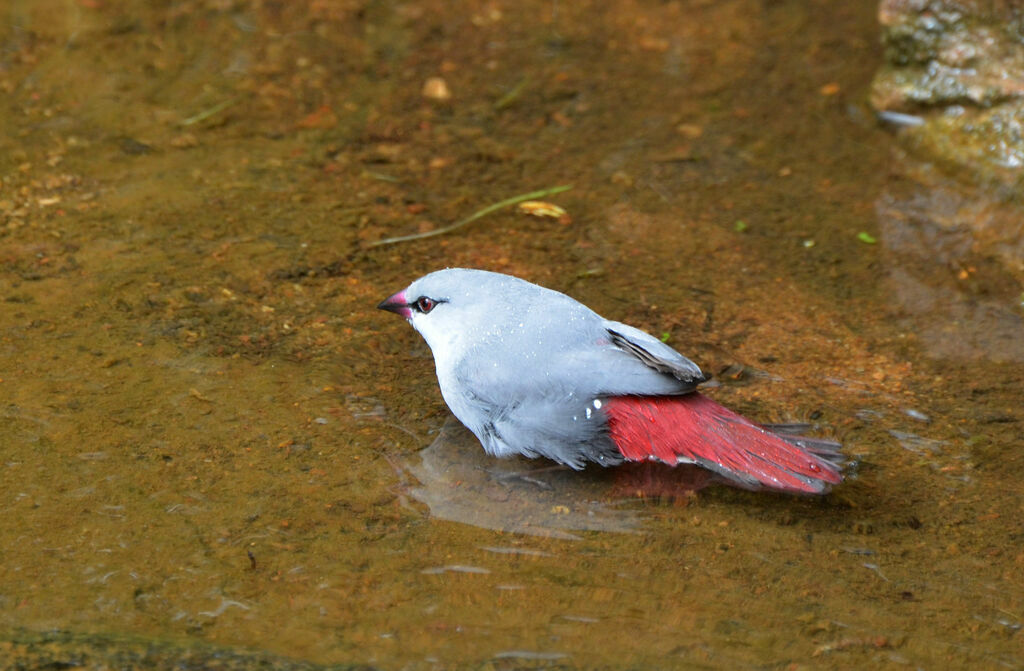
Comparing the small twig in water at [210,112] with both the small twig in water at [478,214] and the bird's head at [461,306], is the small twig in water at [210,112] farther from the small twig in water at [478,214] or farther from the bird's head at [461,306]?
the bird's head at [461,306]

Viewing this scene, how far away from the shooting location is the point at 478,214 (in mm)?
4328

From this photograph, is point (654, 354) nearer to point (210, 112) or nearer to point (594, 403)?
point (594, 403)

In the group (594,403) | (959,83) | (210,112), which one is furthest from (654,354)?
(959,83)

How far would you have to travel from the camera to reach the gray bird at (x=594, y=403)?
2.92 m

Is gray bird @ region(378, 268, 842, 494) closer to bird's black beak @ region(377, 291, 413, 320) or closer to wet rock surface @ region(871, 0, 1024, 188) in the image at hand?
bird's black beak @ region(377, 291, 413, 320)

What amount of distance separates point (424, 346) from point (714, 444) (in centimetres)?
116

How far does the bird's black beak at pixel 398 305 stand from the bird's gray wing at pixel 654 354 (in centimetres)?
68

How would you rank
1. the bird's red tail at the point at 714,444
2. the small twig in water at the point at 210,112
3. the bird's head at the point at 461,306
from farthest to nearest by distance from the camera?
the small twig in water at the point at 210,112 → the bird's head at the point at 461,306 → the bird's red tail at the point at 714,444

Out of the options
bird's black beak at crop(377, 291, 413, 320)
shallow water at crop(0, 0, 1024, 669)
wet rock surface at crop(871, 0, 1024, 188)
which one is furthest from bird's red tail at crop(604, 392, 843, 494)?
wet rock surface at crop(871, 0, 1024, 188)

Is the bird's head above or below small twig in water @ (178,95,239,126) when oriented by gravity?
below

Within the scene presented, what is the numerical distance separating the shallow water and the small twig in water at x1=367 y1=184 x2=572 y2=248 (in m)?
0.04

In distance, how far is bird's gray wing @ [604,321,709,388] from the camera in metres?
2.93

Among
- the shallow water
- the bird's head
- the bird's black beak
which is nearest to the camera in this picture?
the shallow water

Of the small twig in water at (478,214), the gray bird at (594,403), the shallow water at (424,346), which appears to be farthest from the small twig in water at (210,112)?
the gray bird at (594,403)
